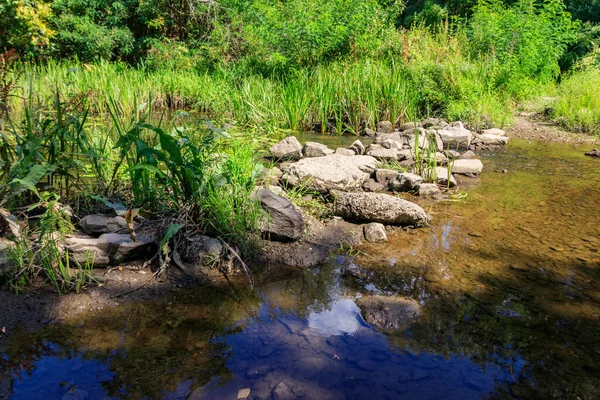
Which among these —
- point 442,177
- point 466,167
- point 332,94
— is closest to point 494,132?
point 466,167

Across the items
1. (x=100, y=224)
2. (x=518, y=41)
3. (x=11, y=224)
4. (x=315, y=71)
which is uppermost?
(x=518, y=41)

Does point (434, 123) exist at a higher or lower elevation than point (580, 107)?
lower

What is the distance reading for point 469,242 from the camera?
3695 mm

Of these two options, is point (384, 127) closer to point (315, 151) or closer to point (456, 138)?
point (456, 138)

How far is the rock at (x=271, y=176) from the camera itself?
168 inches

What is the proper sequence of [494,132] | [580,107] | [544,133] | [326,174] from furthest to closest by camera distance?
[580,107], [544,133], [494,132], [326,174]

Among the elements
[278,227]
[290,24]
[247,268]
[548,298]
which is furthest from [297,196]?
[290,24]

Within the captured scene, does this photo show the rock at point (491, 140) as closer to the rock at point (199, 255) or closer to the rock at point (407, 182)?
the rock at point (407, 182)

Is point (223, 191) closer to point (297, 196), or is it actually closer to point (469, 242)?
point (297, 196)

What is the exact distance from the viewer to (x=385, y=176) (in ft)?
16.8

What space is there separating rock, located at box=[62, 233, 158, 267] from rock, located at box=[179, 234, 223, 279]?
8.1 inches

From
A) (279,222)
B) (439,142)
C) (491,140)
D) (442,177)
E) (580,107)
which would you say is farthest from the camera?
(580,107)

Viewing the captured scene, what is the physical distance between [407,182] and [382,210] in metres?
1.18

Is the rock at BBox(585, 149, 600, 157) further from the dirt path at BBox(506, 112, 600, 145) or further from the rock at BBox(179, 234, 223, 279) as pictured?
the rock at BBox(179, 234, 223, 279)
